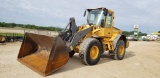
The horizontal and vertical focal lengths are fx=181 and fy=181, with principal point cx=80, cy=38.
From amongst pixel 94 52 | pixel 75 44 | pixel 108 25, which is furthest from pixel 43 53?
pixel 108 25

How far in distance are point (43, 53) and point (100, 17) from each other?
10.3 ft

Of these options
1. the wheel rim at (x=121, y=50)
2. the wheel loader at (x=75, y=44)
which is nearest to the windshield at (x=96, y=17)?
the wheel loader at (x=75, y=44)

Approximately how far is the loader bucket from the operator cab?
2719 millimetres

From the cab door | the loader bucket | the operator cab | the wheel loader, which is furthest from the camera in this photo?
the cab door

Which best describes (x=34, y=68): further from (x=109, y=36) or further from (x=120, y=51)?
(x=120, y=51)

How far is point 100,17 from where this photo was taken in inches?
328

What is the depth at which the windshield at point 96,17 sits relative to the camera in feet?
27.3

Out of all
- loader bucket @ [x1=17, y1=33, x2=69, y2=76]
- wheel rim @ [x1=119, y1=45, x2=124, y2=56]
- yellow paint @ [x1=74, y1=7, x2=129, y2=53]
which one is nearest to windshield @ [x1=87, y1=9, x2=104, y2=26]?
yellow paint @ [x1=74, y1=7, x2=129, y2=53]

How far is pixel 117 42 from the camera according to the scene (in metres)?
8.88

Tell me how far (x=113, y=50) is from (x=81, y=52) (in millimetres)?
2474

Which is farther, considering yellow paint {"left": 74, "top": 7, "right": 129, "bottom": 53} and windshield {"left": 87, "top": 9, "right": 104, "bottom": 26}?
windshield {"left": 87, "top": 9, "right": 104, "bottom": 26}

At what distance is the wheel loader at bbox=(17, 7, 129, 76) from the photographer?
227 inches

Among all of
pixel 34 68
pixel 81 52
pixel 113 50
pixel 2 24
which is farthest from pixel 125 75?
pixel 2 24

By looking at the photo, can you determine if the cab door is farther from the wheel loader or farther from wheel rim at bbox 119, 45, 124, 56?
wheel rim at bbox 119, 45, 124, 56
